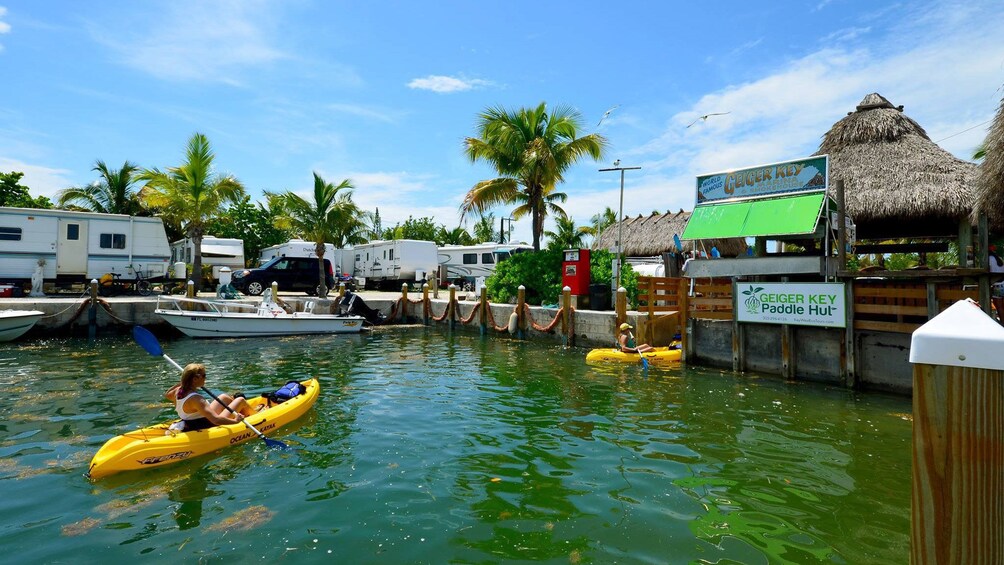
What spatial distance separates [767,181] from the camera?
13.2 m

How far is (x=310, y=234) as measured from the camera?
26.6 metres

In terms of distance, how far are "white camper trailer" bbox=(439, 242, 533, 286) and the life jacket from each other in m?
22.0

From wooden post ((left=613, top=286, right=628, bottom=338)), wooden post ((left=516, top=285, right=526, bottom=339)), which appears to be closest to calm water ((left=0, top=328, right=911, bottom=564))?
wooden post ((left=613, top=286, right=628, bottom=338))

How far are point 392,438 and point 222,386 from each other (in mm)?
5394

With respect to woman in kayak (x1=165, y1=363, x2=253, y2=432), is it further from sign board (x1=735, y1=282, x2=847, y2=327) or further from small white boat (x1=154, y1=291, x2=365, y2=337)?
small white boat (x1=154, y1=291, x2=365, y2=337)

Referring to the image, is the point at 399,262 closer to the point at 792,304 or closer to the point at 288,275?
the point at 288,275

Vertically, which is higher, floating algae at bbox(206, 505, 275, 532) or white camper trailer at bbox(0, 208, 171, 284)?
white camper trailer at bbox(0, 208, 171, 284)

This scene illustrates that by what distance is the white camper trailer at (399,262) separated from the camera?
1216 inches

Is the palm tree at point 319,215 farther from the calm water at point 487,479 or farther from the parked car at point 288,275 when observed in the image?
the calm water at point 487,479

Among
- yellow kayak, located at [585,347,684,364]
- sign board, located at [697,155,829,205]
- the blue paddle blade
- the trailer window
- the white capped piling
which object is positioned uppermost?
sign board, located at [697,155,829,205]

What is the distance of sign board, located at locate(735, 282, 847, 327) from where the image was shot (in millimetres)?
11039

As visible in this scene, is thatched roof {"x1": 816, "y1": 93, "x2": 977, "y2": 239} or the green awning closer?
the green awning

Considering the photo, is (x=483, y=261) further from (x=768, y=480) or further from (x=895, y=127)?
(x=768, y=480)

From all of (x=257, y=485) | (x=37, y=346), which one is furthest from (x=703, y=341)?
(x=37, y=346)
